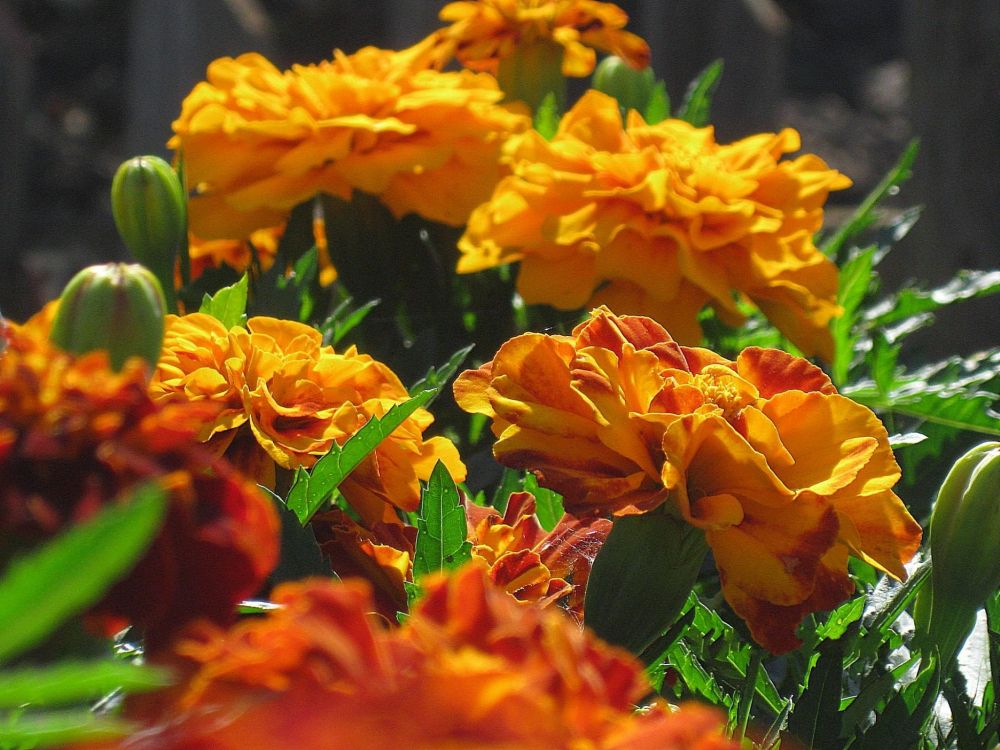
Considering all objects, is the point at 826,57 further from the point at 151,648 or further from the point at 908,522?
the point at 151,648

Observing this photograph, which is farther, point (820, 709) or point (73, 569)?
point (820, 709)

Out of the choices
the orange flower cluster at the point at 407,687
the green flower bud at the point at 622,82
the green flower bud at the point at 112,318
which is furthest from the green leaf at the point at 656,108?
the orange flower cluster at the point at 407,687

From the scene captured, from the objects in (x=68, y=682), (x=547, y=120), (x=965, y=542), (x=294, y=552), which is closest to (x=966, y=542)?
(x=965, y=542)

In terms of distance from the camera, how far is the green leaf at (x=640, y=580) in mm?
406

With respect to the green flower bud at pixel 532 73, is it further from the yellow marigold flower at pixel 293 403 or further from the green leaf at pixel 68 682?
the green leaf at pixel 68 682

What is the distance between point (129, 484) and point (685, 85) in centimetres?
173

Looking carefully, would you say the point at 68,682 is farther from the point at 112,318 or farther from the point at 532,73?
the point at 532,73

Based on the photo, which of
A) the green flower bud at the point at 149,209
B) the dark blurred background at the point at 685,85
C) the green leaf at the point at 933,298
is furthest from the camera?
the dark blurred background at the point at 685,85

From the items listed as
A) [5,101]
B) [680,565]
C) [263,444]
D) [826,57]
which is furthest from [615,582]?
[826,57]

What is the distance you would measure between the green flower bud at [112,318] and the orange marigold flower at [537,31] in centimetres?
55

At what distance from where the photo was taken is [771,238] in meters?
0.67

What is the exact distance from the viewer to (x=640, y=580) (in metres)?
0.40

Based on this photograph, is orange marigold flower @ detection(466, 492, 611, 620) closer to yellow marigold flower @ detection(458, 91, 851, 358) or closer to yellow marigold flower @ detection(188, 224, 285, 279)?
yellow marigold flower @ detection(458, 91, 851, 358)

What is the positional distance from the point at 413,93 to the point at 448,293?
0.12 meters
